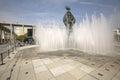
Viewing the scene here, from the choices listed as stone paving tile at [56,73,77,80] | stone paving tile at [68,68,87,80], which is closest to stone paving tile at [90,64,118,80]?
stone paving tile at [68,68,87,80]

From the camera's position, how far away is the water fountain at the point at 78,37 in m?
21.0

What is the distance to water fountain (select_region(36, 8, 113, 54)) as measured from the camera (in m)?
21.0

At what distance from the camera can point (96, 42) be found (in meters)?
21.3

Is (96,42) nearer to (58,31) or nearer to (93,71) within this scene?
(58,31)

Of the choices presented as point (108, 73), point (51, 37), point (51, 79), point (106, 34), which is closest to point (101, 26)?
point (106, 34)

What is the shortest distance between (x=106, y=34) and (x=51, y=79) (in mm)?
21098

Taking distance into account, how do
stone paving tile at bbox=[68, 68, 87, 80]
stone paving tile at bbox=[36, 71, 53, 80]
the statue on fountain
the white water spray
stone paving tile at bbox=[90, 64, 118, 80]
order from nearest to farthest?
stone paving tile at bbox=[90, 64, 118, 80], stone paving tile at bbox=[36, 71, 53, 80], stone paving tile at bbox=[68, 68, 87, 80], the white water spray, the statue on fountain

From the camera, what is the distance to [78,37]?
2584 cm

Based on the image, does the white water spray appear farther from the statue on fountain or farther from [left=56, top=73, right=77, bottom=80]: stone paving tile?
[left=56, top=73, right=77, bottom=80]: stone paving tile

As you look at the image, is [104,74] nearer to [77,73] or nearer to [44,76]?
[77,73]

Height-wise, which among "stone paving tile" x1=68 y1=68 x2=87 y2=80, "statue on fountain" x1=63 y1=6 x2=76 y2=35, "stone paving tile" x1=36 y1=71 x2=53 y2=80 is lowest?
"stone paving tile" x1=36 y1=71 x2=53 y2=80

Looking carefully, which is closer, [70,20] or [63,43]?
[63,43]

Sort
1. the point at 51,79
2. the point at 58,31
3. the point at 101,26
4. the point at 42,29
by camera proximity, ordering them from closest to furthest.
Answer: the point at 51,79 → the point at 101,26 → the point at 58,31 → the point at 42,29

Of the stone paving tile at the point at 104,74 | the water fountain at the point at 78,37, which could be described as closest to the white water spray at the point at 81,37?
the water fountain at the point at 78,37
